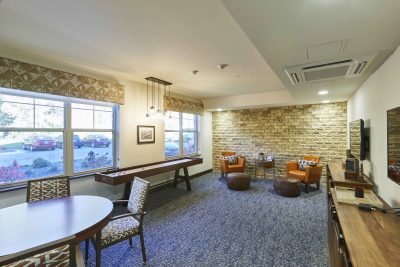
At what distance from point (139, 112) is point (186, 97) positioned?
1777 mm

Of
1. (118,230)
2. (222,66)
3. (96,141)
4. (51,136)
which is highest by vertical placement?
(222,66)

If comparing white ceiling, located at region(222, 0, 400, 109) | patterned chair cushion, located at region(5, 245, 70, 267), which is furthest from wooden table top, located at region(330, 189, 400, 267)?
patterned chair cushion, located at region(5, 245, 70, 267)

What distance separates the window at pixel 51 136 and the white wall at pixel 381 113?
13.5 feet

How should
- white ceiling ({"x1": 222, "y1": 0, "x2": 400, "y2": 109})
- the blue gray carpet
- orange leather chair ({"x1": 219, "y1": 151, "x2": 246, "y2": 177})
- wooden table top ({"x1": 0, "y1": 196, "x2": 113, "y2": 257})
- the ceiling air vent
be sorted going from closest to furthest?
1. white ceiling ({"x1": 222, "y1": 0, "x2": 400, "y2": 109})
2. wooden table top ({"x1": 0, "y1": 196, "x2": 113, "y2": 257})
3. the ceiling air vent
4. the blue gray carpet
5. orange leather chair ({"x1": 219, "y1": 151, "x2": 246, "y2": 177})

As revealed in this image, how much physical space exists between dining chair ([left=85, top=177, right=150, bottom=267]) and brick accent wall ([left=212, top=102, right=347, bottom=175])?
178 inches

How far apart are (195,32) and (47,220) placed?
2244mm

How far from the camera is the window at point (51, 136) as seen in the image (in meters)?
2.71

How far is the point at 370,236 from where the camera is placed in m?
1.29

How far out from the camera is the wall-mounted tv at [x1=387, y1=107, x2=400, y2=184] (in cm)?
166

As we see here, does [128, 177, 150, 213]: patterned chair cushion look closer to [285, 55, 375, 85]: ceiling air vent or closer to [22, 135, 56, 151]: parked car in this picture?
[22, 135, 56, 151]: parked car

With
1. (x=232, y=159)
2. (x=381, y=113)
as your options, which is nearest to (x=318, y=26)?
(x=381, y=113)

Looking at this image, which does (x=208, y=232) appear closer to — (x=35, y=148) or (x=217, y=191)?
(x=217, y=191)

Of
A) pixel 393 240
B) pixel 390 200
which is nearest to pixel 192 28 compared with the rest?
pixel 393 240

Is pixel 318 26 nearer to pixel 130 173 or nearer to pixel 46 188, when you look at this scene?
pixel 46 188
